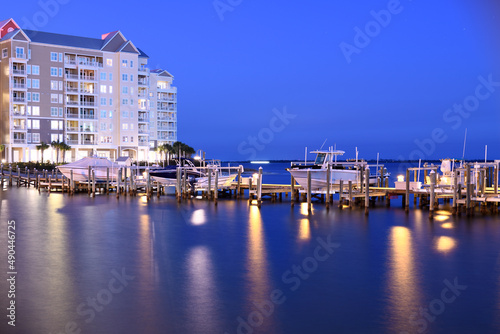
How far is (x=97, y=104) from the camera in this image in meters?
101

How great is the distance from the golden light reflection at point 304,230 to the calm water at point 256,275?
0.30 ft

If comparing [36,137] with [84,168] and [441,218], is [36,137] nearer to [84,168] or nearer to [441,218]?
[84,168]

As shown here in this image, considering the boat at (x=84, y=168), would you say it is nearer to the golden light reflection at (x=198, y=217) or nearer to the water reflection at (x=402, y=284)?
the golden light reflection at (x=198, y=217)

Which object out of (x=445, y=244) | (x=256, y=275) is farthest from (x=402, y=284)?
(x=445, y=244)

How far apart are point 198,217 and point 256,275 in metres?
15.6

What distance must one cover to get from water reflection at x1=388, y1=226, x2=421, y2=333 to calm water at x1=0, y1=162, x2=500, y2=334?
0.03m

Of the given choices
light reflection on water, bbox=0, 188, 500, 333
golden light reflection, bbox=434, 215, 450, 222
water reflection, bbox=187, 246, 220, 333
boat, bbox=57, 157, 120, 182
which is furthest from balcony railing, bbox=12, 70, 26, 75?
water reflection, bbox=187, 246, 220, 333

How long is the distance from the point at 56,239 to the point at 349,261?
39.0 ft

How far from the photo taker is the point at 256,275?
1602 centimetres

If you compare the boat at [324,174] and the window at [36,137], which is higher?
the window at [36,137]

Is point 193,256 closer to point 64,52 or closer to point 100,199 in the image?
point 100,199

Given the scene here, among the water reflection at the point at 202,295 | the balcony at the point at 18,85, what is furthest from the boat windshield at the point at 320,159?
the balcony at the point at 18,85

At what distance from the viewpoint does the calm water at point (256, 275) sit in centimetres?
1170

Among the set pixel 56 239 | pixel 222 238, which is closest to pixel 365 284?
pixel 222 238
